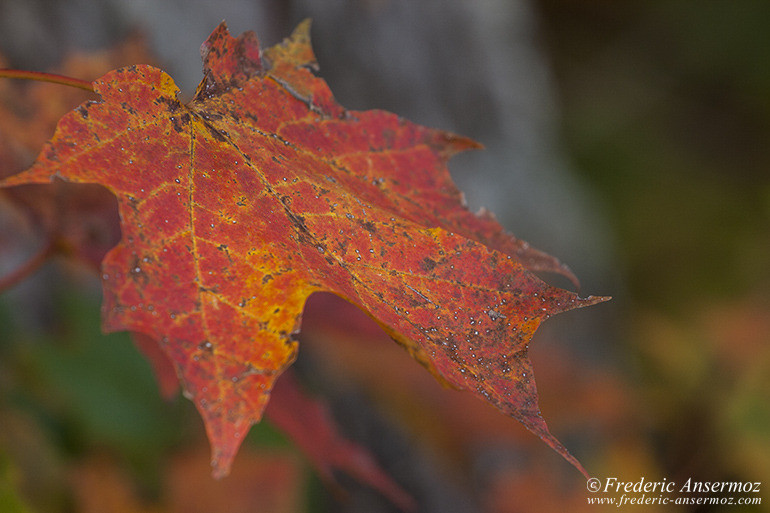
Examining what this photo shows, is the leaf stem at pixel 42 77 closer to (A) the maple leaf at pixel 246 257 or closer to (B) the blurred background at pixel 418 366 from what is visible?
(A) the maple leaf at pixel 246 257

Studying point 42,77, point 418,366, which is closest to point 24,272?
point 42,77

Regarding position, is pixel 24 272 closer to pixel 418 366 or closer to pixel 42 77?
pixel 42 77

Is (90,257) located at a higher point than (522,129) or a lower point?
lower

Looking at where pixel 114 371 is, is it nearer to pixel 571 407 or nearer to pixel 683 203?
pixel 571 407

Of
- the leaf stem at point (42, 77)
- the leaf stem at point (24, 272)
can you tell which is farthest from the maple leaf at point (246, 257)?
the leaf stem at point (24, 272)

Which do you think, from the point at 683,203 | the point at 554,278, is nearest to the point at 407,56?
the point at 554,278
